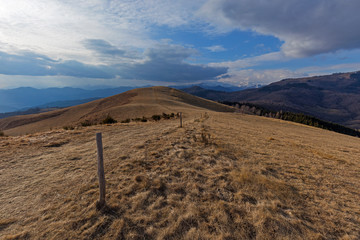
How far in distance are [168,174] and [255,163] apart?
18.5ft

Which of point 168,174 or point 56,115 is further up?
point 168,174

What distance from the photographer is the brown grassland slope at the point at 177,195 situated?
4.86 metres

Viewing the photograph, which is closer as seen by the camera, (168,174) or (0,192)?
(0,192)

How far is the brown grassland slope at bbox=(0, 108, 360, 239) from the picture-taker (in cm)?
486

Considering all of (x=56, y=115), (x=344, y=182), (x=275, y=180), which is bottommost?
(x=56, y=115)

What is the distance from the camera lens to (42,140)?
13273mm

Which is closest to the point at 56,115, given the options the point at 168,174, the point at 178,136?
the point at 178,136

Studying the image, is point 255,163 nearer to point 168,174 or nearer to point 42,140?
point 168,174

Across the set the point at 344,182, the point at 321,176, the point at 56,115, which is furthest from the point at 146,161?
the point at 56,115

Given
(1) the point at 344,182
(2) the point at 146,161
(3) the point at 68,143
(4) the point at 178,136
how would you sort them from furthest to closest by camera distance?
(4) the point at 178,136 < (3) the point at 68,143 < (2) the point at 146,161 < (1) the point at 344,182

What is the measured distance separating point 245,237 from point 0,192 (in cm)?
992

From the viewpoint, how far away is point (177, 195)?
20.7 feet

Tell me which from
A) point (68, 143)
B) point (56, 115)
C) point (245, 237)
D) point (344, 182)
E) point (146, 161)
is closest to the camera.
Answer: point (245, 237)

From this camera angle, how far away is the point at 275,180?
7703 mm
